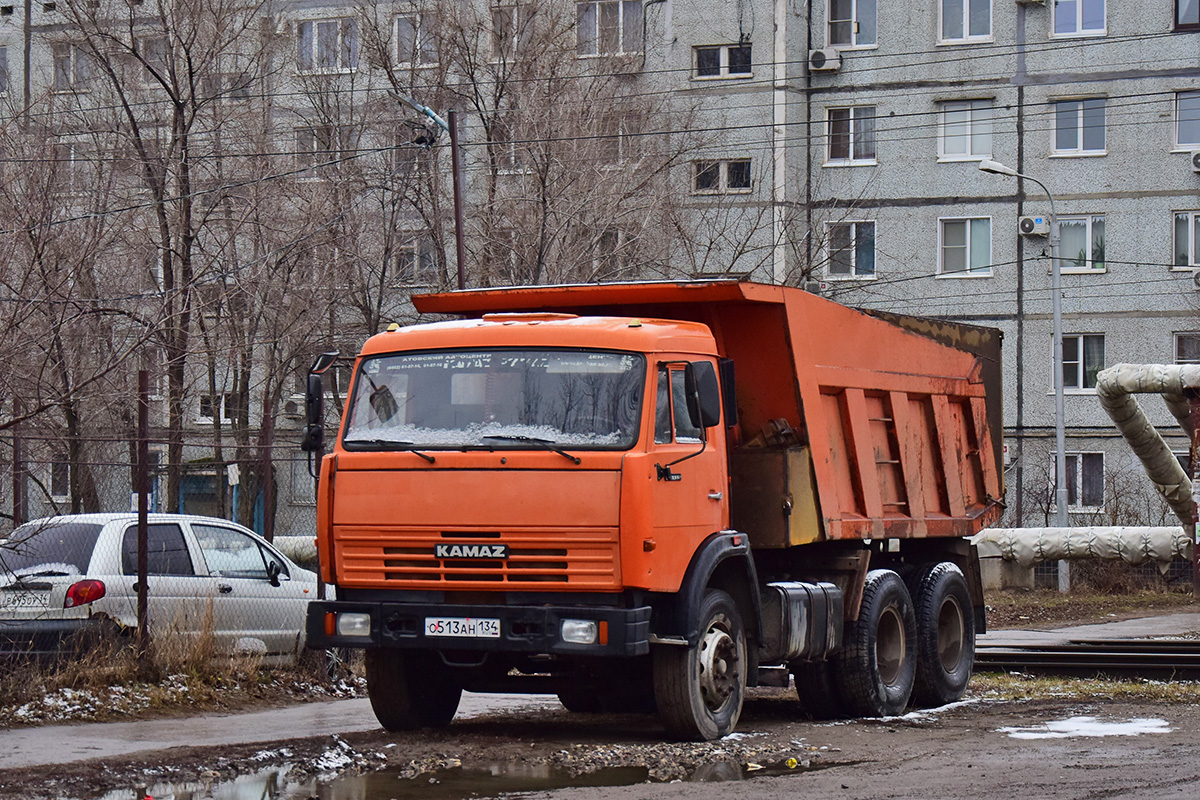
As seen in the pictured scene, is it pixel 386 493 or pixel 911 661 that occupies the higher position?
pixel 386 493

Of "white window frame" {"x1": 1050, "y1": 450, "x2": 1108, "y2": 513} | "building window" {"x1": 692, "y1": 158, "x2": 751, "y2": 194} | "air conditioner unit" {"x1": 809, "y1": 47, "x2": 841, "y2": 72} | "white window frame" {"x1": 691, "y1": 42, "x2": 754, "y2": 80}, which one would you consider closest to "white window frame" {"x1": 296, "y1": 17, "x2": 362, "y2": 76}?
"building window" {"x1": 692, "y1": 158, "x2": 751, "y2": 194}

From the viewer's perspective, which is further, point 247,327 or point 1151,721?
point 247,327

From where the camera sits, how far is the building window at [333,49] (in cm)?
3516

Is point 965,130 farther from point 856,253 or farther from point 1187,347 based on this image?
point 1187,347

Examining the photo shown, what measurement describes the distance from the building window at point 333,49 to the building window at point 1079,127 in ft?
60.1

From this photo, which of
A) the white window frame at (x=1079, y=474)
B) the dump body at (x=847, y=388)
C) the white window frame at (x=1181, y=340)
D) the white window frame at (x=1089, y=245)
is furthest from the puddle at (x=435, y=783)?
the white window frame at (x=1089, y=245)

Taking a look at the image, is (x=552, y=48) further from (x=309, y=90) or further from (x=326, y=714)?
(x=326, y=714)

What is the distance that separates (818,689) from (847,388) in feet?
7.64

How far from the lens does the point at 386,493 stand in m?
10.5

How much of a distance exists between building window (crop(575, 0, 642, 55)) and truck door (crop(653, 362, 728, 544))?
2255cm

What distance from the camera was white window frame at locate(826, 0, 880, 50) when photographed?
145ft

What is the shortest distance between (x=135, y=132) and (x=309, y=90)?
624 centimetres

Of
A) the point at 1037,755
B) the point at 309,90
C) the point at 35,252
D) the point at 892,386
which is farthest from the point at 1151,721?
the point at 309,90

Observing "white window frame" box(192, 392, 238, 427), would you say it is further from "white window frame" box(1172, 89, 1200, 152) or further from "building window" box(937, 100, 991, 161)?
"white window frame" box(1172, 89, 1200, 152)
